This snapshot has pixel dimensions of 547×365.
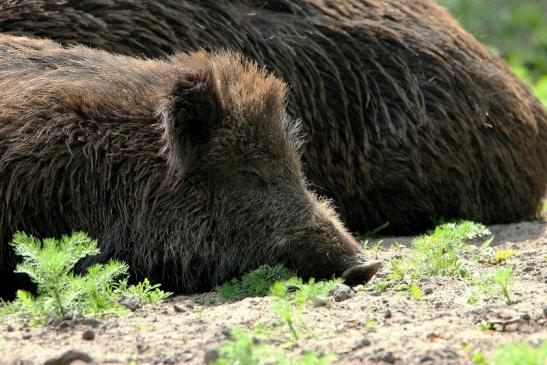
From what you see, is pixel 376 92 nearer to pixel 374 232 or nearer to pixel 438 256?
pixel 374 232

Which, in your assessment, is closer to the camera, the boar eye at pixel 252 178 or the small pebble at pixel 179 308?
the small pebble at pixel 179 308

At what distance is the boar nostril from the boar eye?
0.73m

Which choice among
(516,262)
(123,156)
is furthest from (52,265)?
(516,262)

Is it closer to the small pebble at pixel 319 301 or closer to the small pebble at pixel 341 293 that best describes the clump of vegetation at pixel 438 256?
the small pebble at pixel 341 293

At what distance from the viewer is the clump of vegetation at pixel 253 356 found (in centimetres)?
367

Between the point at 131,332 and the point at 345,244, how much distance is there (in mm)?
1589

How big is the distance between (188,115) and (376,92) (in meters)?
2.31

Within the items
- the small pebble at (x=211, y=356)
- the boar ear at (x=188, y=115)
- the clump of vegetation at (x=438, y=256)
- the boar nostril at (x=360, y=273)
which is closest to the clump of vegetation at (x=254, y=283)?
the boar nostril at (x=360, y=273)

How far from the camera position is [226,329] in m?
4.42

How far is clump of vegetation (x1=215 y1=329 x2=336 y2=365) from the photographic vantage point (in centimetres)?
367

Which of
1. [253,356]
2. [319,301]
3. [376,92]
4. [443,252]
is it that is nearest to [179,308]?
[319,301]

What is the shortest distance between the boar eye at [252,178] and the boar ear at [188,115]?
0.28m

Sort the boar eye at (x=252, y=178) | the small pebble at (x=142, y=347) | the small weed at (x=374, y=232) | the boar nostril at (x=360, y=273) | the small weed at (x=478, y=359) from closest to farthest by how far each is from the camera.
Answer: the small weed at (x=478, y=359) < the small pebble at (x=142, y=347) < the boar nostril at (x=360, y=273) < the boar eye at (x=252, y=178) < the small weed at (x=374, y=232)

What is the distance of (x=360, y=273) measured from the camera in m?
5.53
